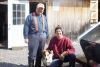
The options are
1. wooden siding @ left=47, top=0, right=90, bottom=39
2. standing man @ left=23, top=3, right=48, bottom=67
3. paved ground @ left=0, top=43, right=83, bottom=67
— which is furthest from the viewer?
wooden siding @ left=47, top=0, right=90, bottom=39

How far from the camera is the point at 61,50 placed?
7465mm

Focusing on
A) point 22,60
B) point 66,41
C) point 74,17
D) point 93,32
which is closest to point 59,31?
point 66,41

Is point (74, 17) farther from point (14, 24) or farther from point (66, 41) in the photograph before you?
point (66, 41)

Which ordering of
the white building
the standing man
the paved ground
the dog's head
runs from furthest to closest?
1. the white building
2. the paved ground
3. the standing man
4. the dog's head

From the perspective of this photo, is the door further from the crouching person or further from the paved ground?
the crouching person

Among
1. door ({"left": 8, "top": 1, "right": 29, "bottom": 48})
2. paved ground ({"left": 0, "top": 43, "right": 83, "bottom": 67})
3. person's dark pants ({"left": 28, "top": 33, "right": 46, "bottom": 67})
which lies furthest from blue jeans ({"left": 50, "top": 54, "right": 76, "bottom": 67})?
door ({"left": 8, "top": 1, "right": 29, "bottom": 48})

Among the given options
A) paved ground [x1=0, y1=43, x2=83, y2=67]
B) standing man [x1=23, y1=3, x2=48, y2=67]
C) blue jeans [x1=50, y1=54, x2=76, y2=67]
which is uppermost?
standing man [x1=23, y1=3, x2=48, y2=67]

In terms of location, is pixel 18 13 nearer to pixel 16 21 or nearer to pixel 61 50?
pixel 16 21

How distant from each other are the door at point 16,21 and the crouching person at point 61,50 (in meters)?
6.52

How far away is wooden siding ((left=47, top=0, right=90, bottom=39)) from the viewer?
1519cm

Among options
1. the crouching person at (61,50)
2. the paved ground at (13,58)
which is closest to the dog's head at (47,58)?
the crouching person at (61,50)

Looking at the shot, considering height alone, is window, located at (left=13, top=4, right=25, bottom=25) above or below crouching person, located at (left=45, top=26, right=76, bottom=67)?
above

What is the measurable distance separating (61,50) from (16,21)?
682 centimetres

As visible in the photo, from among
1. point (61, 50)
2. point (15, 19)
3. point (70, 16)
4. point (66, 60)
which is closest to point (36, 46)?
point (61, 50)
